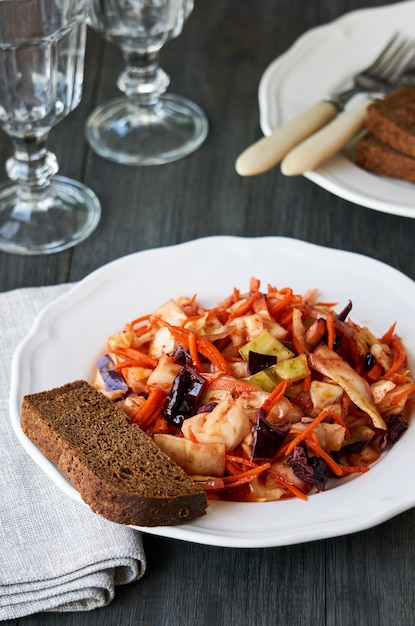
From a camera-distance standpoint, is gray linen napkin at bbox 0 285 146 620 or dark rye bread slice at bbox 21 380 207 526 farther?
gray linen napkin at bbox 0 285 146 620

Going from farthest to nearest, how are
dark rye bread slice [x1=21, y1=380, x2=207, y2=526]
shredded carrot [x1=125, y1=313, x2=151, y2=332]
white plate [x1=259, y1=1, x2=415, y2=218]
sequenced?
white plate [x1=259, y1=1, x2=415, y2=218]
shredded carrot [x1=125, y1=313, x2=151, y2=332]
dark rye bread slice [x1=21, y1=380, x2=207, y2=526]

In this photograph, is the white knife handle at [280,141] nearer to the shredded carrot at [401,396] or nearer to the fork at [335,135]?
the fork at [335,135]

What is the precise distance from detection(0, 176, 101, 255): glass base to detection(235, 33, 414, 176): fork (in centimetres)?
54

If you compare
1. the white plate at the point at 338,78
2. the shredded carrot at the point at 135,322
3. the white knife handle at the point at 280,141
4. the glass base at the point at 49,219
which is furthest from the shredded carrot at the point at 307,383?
the glass base at the point at 49,219

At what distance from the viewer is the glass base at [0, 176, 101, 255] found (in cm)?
318

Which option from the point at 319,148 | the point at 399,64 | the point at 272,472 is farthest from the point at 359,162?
the point at 272,472

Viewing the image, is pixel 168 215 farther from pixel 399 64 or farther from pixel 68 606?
pixel 68 606

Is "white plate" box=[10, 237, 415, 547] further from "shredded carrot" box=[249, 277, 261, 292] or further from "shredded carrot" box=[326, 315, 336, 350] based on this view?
"shredded carrot" box=[326, 315, 336, 350]

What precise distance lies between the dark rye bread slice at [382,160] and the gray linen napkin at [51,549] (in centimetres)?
150

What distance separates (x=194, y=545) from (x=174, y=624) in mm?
197

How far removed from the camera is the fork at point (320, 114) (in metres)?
3.05

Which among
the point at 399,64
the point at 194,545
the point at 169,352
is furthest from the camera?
the point at 399,64

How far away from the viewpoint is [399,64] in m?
3.56

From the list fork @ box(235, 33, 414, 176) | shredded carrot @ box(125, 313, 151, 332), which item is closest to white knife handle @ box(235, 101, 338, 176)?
fork @ box(235, 33, 414, 176)
